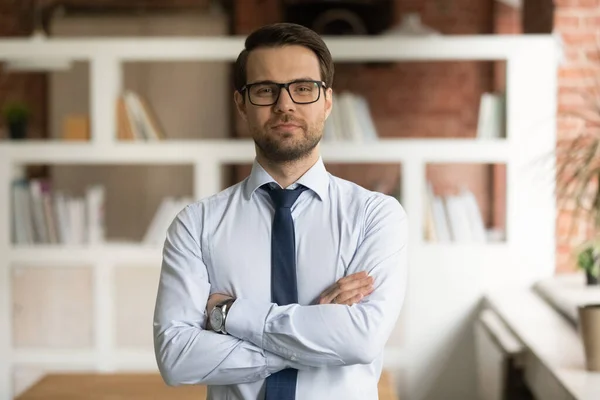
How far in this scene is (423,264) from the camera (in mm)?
4469

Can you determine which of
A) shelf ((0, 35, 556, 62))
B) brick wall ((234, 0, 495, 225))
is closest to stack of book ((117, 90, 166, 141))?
shelf ((0, 35, 556, 62))

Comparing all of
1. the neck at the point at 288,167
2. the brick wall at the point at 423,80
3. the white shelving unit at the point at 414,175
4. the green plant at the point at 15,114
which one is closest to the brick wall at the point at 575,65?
the white shelving unit at the point at 414,175

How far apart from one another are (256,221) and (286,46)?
0.35 metres

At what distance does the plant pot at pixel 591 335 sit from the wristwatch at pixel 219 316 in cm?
134

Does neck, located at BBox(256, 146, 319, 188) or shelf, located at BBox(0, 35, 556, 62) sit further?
shelf, located at BBox(0, 35, 556, 62)

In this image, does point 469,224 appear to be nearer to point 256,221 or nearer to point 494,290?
point 494,290

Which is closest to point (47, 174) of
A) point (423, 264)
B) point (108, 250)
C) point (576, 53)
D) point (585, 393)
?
point (108, 250)

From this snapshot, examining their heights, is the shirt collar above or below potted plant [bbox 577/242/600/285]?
above

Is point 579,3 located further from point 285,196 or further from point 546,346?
point 285,196

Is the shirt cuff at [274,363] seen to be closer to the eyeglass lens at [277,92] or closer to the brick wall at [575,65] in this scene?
the eyeglass lens at [277,92]

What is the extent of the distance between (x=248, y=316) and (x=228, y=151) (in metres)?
2.80

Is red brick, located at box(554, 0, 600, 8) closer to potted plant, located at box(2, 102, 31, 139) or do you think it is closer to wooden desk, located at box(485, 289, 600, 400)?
wooden desk, located at box(485, 289, 600, 400)

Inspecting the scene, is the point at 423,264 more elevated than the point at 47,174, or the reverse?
the point at 47,174

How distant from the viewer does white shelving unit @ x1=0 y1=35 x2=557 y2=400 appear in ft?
14.6
